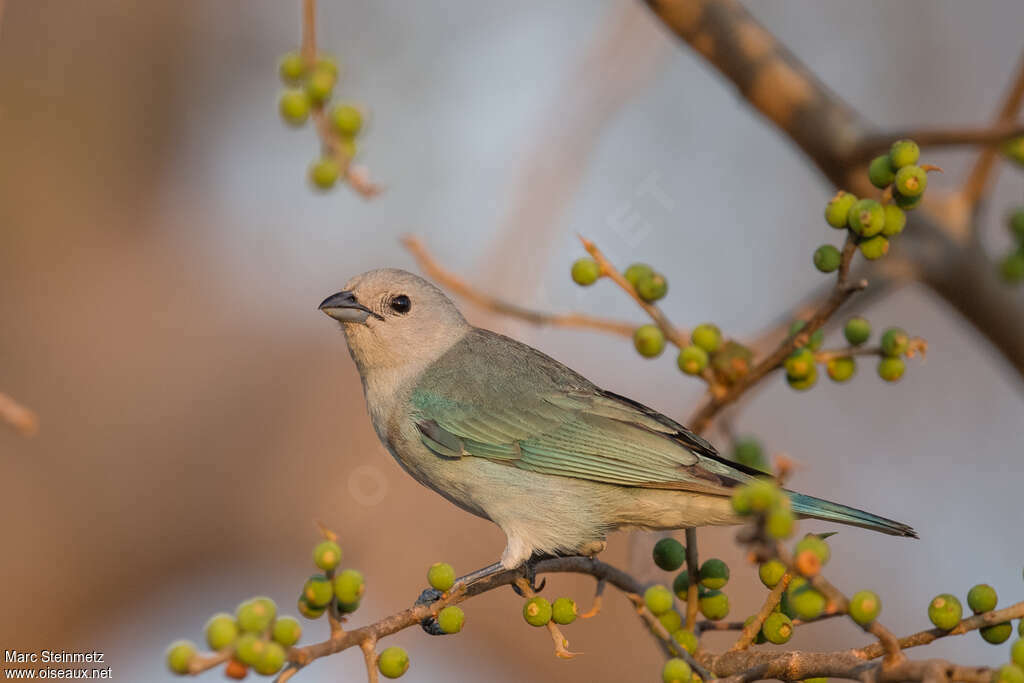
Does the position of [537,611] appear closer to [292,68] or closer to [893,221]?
[893,221]

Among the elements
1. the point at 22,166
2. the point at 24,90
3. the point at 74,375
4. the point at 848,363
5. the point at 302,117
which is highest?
the point at 24,90

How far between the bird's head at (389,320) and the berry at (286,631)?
6.97 feet

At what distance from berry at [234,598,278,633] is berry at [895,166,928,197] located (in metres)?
1.86

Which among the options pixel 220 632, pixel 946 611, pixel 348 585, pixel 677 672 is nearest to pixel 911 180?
pixel 946 611

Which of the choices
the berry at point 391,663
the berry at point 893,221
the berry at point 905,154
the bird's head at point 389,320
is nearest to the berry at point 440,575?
the berry at point 391,663

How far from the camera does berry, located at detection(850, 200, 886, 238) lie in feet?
9.09

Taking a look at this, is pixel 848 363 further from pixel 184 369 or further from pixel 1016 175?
pixel 1016 175

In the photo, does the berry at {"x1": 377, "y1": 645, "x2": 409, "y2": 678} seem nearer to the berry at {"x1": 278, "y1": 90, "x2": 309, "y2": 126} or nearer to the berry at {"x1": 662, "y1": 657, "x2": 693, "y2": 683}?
the berry at {"x1": 662, "y1": 657, "x2": 693, "y2": 683}

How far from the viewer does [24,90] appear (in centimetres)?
736

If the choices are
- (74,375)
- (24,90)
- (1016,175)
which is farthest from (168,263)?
(1016,175)

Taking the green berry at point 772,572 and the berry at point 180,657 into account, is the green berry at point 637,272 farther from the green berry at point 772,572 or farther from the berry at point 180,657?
the berry at point 180,657

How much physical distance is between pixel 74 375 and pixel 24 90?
2.05 metres

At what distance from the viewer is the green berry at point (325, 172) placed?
287 centimetres

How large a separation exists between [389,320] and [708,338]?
1539 millimetres
